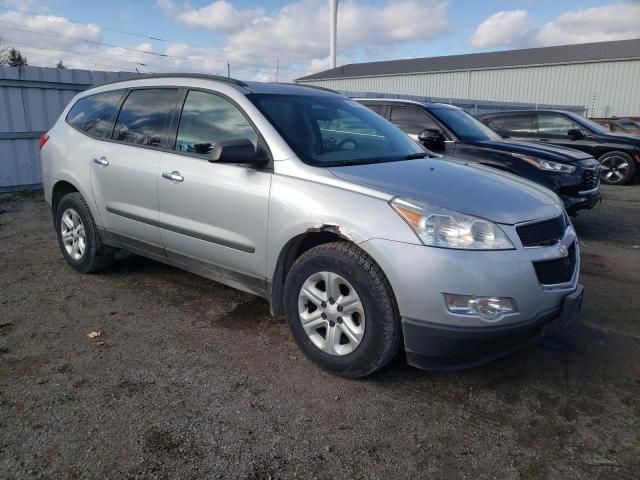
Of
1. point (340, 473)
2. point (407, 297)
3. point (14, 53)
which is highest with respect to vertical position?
point (14, 53)

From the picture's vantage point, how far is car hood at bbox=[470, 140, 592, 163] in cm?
657

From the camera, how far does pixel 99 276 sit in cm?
484

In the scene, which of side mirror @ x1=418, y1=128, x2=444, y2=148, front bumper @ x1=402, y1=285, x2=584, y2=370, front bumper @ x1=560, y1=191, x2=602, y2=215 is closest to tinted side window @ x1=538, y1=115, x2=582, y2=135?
front bumper @ x1=560, y1=191, x2=602, y2=215

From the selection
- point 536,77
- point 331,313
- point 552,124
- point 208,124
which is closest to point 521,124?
point 552,124

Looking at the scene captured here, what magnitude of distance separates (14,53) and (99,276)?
140 feet

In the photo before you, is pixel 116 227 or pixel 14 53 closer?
pixel 116 227

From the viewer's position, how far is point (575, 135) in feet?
34.3

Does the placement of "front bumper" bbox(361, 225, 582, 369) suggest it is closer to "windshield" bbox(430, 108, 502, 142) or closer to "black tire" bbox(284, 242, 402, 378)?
"black tire" bbox(284, 242, 402, 378)

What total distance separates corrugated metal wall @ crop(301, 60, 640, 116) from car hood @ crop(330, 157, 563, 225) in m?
38.8

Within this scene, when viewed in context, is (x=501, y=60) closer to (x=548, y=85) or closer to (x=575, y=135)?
(x=548, y=85)

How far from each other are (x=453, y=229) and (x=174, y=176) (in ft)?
6.91

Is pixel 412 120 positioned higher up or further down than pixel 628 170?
higher up

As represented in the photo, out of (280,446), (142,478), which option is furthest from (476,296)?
(142,478)

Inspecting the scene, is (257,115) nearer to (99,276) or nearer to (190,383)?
(190,383)
